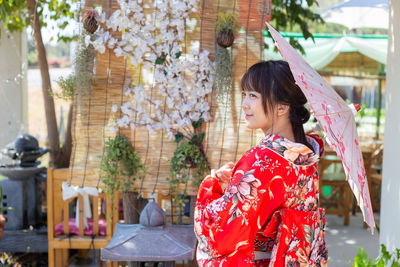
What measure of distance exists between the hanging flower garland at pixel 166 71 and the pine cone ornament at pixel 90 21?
5 centimetres

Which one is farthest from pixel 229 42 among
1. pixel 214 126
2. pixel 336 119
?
pixel 336 119

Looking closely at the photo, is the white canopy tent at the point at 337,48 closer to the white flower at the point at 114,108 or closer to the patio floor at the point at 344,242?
the patio floor at the point at 344,242

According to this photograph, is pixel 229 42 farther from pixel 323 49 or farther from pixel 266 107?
pixel 323 49

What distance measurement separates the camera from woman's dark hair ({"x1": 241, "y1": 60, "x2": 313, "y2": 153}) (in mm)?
1573

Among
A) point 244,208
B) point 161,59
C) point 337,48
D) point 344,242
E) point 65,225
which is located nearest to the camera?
point 244,208

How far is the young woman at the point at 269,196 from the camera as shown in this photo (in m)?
1.52

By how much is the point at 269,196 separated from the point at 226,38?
1223 millimetres

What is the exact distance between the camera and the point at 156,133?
2.68 m

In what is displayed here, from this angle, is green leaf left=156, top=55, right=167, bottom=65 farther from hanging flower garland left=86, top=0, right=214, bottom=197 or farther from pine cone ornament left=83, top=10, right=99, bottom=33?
pine cone ornament left=83, top=10, right=99, bottom=33

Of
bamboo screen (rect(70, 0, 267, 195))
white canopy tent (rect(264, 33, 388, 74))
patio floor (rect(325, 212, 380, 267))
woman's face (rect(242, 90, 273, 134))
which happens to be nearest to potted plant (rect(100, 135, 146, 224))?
bamboo screen (rect(70, 0, 267, 195))

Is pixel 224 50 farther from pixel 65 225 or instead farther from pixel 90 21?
pixel 65 225

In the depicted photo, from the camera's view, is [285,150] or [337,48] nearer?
[285,150]

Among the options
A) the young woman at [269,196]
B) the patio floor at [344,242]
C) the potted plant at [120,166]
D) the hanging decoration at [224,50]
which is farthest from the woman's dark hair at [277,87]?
the patio floor at [344,242]

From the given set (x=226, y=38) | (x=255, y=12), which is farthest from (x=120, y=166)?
(x=255, y=12)
